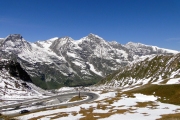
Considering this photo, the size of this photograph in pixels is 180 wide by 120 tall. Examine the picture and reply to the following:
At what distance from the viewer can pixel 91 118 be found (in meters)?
72.6

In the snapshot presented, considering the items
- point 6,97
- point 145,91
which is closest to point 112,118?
point 145,91

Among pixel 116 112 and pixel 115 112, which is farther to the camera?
pixel 115 112

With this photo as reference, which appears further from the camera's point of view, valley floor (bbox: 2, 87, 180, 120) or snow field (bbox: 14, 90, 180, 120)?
snow field (bbox: 14, 90, 180, 120)

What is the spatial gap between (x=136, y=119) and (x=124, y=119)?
13.3 ft

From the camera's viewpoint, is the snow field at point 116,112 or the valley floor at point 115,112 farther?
the snow field at point 116,112

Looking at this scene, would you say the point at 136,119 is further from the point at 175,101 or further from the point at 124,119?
the point at 175,101

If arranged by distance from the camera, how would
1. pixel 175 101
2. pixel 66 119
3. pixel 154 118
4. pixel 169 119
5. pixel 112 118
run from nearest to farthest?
pixel 169 119 < pixel 154 118 < pixel 112 118 < pixel 66 119 < pixel 175 101

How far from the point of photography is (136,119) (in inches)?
2470

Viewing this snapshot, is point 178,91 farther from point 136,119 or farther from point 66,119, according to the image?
point 66,119

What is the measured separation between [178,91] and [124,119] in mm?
61921

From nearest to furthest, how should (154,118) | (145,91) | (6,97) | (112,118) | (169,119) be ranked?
(169,119)
(154,118)
(112,118)
(145,91)
(6,97)

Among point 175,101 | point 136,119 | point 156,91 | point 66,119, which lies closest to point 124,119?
point 136,119

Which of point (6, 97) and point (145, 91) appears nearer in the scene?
point (145, 91)

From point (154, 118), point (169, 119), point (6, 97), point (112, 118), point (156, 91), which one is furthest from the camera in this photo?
point (6, 97)
